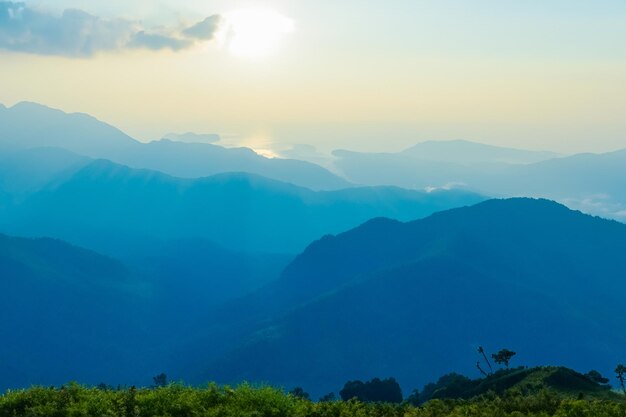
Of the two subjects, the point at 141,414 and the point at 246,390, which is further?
the point at 246,390

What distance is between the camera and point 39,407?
27.4m

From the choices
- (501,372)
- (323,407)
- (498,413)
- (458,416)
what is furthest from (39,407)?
(501,372)

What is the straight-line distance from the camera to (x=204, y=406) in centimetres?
2833

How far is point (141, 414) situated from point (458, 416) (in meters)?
14.5

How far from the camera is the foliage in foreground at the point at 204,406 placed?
2739 centimetres

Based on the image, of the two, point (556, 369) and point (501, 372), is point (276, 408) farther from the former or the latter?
point (501, 372)

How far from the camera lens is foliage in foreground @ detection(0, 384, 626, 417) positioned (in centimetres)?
2739

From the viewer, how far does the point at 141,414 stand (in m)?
27.6

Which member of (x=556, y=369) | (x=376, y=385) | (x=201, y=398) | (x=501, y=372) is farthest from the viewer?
(x=376, y=385)

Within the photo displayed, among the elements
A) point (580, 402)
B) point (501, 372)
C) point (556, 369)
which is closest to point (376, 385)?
point (501, 372)

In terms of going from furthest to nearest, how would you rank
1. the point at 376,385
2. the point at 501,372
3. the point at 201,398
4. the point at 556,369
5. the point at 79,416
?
the point at 376,385 → the point at 501,372 → the point at 556,369 → the point at 201,398 → the point at 79,416

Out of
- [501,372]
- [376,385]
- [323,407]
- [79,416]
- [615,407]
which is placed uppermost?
[79,416]

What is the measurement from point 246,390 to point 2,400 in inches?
447

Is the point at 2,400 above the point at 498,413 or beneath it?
above
